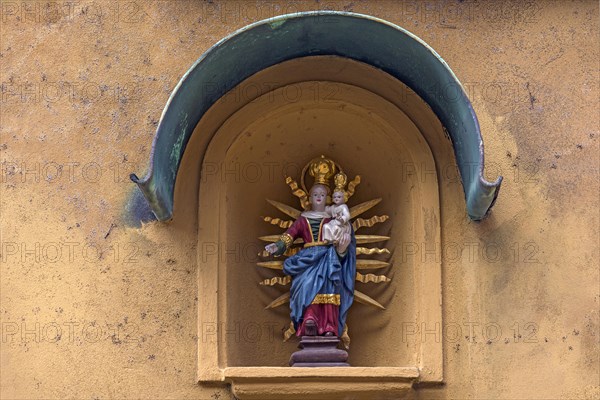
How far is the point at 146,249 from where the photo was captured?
7902mm

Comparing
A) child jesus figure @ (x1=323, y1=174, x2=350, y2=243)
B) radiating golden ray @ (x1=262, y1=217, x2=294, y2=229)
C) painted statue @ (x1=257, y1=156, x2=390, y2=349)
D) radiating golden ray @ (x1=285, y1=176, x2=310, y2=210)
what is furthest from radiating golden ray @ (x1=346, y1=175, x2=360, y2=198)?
radiating golden ray @ (x1=262, y1=217, x2=294, y2=229)

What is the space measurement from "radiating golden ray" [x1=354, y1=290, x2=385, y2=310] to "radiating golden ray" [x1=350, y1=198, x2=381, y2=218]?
417 millimetres

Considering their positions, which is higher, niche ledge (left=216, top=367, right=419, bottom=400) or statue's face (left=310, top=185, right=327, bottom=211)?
statue's face (left=310, top=185, right=327, bottom=211)

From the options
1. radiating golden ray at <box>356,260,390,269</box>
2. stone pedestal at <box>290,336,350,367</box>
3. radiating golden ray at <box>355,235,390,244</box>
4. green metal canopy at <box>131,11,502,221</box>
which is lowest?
stone pedestal at <box>290,336,350,367</box>

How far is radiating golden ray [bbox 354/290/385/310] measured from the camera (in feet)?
26.4

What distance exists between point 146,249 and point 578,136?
2307 millimetres

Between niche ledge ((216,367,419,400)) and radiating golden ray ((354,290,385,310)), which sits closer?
niche ledge ((216,367,419,400))

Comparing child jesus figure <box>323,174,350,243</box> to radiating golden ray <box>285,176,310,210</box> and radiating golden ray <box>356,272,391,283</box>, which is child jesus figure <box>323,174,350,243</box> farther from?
radiating golden ray <box>356,272,391,283</box>

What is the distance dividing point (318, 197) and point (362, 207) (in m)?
0.26

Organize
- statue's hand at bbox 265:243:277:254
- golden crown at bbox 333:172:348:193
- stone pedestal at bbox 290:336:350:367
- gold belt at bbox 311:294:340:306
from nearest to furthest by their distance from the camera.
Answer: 1. stone pedestal at bbox 290:336:350:367
2. gold belt at bbox 311:294:340:306
3. statue's hand at bbox 265:243:277:254
4. golden crown at bbox 333:172:348:193

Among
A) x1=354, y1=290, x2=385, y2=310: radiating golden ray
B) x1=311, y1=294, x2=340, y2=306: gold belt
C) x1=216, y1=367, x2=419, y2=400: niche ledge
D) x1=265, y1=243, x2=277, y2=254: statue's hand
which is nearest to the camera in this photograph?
x1=216, y1=367, x2=419, y2=400: niche ledge

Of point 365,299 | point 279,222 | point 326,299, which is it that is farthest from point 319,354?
point 279,222

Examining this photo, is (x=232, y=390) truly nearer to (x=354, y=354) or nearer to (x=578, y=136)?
(x=354, y=354)

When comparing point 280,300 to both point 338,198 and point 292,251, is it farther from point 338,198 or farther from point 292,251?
point 338,198
